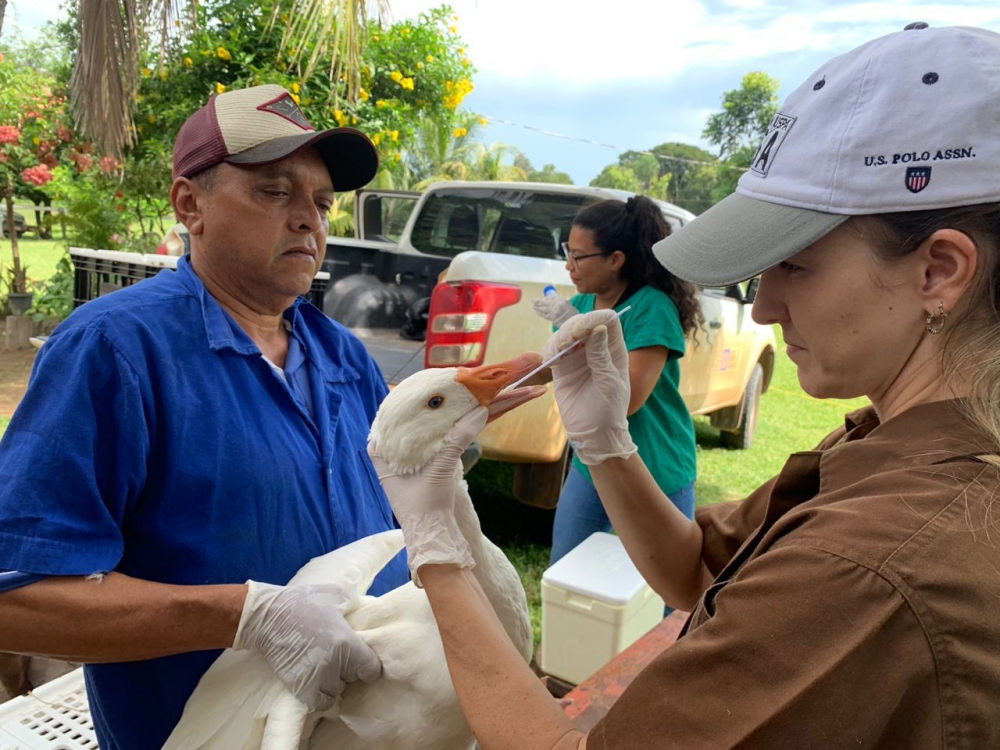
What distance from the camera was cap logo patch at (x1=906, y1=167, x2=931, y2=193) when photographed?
3.23 feet

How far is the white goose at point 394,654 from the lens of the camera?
1.46 metres

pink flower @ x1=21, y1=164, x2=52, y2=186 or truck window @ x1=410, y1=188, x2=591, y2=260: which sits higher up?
pink flower @ x1=21, y1=164, x2=52, y2=186

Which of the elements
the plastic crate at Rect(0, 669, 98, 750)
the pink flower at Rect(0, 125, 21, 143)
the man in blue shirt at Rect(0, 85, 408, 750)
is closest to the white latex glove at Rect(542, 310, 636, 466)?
the man in blue shirt at Rect(0, 85, 408, 750)

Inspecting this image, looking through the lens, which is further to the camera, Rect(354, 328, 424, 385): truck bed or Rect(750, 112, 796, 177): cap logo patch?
Rect(354, 328, 424, 385): truck bed

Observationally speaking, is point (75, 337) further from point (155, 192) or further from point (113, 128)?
point (155, 192)

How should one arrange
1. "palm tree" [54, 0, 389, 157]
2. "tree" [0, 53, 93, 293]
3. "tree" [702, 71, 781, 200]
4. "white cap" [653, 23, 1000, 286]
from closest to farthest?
"white cap" [653, 23, 1000, 286], "palm tree" [54, 0, 389, 157], "tree" [0, 53, 93, 293], "tree" [702, 71, 781, 200]

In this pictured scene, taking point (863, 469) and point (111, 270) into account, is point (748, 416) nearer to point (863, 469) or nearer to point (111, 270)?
point (111, 270)

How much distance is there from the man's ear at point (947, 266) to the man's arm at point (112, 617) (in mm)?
1430

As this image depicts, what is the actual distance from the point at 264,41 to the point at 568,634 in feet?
22.8

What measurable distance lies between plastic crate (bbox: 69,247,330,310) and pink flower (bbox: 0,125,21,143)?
7413mm

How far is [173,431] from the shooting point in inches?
57.4

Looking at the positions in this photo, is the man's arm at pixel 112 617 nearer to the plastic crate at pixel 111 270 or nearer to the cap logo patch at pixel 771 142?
the cap logo patch at pixel 771 142

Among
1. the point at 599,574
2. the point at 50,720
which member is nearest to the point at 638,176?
the point at 599,574

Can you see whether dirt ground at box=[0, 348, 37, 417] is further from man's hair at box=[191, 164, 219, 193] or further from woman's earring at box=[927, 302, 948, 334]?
woman's earring at box=[927, 302, 948, 334]
